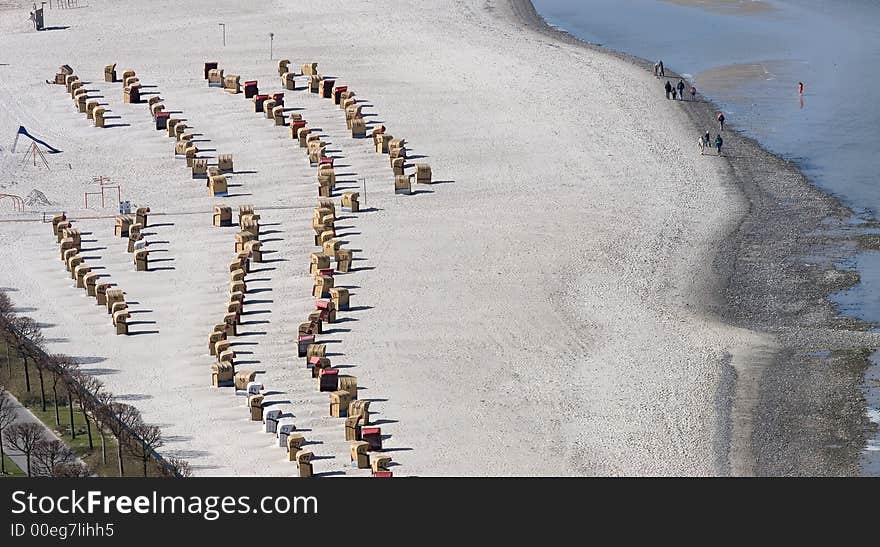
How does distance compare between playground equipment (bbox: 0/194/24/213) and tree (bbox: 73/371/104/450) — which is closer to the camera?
tree (bbox: 73/371/104/450)

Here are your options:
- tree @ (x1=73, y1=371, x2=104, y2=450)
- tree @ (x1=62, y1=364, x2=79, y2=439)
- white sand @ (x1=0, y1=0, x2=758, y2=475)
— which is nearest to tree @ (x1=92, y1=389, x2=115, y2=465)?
tree @ (x1=73, y1=371, x2=104, y2=450)

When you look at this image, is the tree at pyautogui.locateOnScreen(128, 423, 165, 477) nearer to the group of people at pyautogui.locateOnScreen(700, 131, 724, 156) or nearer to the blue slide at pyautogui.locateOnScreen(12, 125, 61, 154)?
the blue slide at pyautogui.locateOnScreen(12, 125, 61, 154)

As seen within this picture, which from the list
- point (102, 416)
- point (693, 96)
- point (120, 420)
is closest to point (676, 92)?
point (693, 96)

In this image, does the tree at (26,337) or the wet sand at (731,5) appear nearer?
the tree at (26,337)

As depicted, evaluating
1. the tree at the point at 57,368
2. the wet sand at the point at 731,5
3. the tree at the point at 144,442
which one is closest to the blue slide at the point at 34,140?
the tree at the point at 57,368

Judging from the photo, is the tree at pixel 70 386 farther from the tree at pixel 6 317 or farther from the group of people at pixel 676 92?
the group of people at pixel 676 92

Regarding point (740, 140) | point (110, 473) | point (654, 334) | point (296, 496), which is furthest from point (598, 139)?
point (296, 496)
